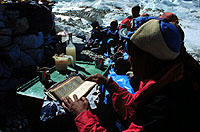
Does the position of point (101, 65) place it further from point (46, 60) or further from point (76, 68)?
point (46, 60)

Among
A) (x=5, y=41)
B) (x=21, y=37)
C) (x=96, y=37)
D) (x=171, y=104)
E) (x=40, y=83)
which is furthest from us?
(x=96, y=37)

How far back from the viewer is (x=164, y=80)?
2.43 feet

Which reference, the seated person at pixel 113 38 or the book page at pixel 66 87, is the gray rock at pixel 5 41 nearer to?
the book page at pixel 66 87

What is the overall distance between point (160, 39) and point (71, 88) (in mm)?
1046

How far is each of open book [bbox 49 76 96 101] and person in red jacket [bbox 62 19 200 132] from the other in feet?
1.92

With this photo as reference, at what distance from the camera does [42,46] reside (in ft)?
13.6

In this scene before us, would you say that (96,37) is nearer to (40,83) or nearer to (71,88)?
(40,83)

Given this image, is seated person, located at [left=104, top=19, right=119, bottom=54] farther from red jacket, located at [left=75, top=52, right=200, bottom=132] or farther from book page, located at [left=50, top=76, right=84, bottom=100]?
red jacket, located at [left=75, top=52, right=200, bottom=132]

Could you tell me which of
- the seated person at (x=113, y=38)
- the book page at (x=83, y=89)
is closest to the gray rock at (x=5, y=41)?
the book page at (x=83, y=89)

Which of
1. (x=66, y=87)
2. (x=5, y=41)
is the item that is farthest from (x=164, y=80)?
(x=5, y=41)

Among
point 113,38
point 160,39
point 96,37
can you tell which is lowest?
point 96,37

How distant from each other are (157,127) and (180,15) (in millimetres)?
11344

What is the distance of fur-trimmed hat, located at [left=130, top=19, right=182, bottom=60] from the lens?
0.72 metres

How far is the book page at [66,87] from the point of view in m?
1.39
